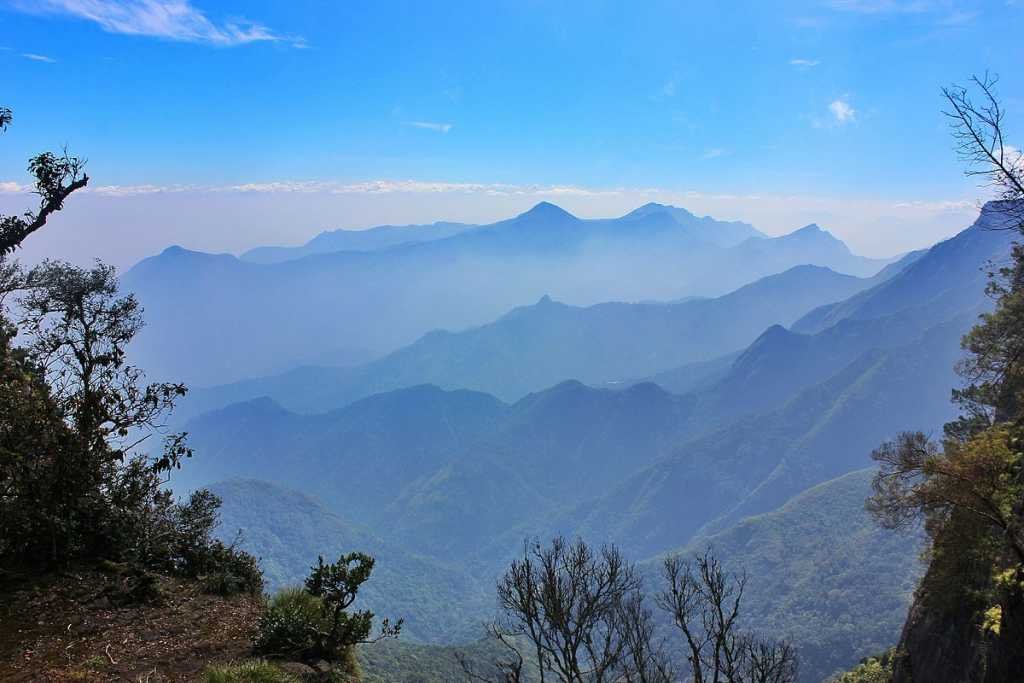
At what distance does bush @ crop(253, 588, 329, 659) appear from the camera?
9648 millimetres

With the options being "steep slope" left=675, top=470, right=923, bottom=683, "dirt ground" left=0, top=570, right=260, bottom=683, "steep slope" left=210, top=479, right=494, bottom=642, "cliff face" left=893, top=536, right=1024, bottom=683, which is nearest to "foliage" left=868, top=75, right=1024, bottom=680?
"cliff face" left=893, top=536, right=1024, bottom=683

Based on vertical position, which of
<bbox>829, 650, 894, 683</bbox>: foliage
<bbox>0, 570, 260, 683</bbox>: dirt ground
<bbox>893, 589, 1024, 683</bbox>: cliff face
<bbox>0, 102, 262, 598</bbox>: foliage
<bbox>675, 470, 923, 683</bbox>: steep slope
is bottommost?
<bbox>675, 470, 923, 683</bbox>: steep slope

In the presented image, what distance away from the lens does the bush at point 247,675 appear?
765 centimetres

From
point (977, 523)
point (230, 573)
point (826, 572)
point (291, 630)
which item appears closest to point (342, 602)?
point (291, 630)

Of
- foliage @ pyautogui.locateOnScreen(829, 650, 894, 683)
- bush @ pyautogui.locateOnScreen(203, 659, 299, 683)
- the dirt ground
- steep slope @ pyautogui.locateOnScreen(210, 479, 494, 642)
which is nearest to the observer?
bush @ pyautogui.locateOnScreen(203, 659, 299, 683)

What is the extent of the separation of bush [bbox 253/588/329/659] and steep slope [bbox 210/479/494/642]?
15532 cm

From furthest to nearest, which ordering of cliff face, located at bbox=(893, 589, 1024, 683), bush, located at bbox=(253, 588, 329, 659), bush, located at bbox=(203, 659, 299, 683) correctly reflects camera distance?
cliff face, located at bbox=(893, 589, 1024, 683), bush, located at bbox=(253, 588, 329, 659), bush, located at bbox=(203, 659, 299, 683)

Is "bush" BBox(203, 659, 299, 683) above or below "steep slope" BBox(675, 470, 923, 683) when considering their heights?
above

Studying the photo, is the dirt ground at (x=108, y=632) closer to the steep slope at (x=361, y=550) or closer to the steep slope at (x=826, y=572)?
the steep slope at (x=826, y=572)

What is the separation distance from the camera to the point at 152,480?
1320cm

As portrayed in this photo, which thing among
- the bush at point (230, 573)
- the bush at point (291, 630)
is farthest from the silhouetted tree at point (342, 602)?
the bush at point (230, 573)

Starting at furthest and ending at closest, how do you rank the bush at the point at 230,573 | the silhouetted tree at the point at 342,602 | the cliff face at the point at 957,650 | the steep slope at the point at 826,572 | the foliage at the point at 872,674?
the steep slope at the point at 826,572 < the foliage at the point at 872,674 < the bush at the point at 230,573 < the cliff face at the point at 957,650 < the silhouetted tree at the point at 342,602

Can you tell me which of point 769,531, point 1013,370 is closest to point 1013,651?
point 1013,370

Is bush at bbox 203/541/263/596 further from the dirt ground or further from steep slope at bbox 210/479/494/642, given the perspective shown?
steep slope at bbox 210/479/494/642
